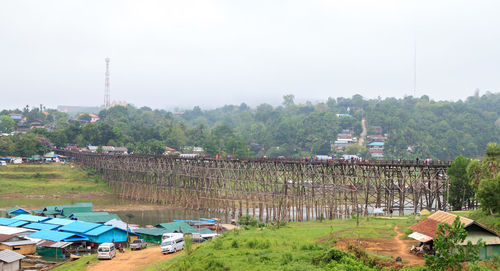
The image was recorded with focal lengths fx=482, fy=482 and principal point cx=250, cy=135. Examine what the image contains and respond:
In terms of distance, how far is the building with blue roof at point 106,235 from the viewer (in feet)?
107

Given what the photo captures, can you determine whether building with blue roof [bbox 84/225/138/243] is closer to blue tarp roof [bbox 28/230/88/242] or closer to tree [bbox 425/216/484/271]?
blue tarp roof [bbox 28/230/88/242]

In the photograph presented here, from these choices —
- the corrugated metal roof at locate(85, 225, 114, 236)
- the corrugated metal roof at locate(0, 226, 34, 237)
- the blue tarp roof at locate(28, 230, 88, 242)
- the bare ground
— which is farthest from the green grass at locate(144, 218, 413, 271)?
the corrugated metal roof at locate(0, 226, 34, 237)

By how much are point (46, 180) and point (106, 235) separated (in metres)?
43.8

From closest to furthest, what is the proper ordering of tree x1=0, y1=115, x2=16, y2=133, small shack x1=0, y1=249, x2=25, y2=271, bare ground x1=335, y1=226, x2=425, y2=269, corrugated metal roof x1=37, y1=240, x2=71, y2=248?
bare ground x1=335, y1=226, x2=425, y2=269
small shack x1=0, y1=249, x2=25, y2=271
corrugated metal roof x1=37, y1=240, x2=71, y2=248
tree x1=0, y1=115, x2=16, y2=133

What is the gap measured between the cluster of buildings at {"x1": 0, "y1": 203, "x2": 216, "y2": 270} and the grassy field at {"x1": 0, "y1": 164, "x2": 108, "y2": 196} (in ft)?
92.4

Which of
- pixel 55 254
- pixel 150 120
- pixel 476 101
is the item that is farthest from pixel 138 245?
pixel 476 101

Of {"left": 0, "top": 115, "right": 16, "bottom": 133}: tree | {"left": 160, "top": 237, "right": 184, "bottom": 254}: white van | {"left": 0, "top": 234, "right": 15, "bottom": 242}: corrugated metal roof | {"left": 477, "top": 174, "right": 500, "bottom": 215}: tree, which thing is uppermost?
{"left": 0, "top": 115, "right": 16, "bottom": 133}: tree

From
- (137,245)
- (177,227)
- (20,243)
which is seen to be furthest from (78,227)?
(177,227)

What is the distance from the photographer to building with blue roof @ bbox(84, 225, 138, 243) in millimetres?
32722

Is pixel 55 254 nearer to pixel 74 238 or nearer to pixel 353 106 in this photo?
pixel 74 238

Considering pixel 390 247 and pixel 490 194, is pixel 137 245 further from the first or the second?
pixel 490 194

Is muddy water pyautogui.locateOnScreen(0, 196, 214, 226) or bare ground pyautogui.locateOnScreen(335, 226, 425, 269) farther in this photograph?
muddy water pyautogui.locateOnScreen(0, 196, 214, 226)

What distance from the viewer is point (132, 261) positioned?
26.1 metres

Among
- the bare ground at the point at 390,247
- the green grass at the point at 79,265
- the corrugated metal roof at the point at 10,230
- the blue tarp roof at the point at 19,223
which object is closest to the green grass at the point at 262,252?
the bare ground at the point at 390,247
